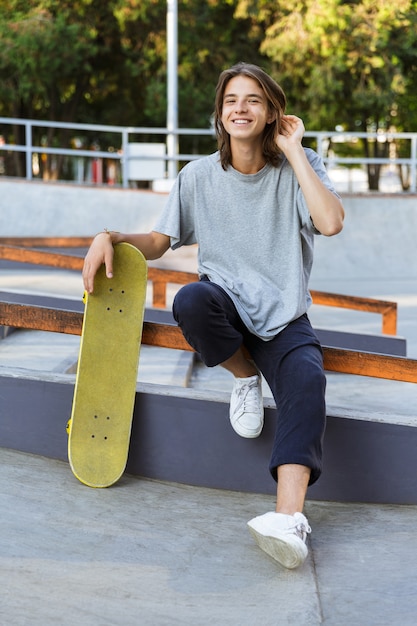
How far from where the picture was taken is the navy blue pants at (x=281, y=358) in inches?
113

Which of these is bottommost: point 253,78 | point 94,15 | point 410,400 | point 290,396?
point 410,400

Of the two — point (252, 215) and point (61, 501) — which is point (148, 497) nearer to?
point (61, 501)

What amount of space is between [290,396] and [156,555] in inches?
27.3

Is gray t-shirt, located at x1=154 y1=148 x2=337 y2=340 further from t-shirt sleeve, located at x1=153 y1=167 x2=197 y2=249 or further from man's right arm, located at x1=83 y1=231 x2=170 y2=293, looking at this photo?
man's right arm, located at x1=83 y1=231 x2=170 y2=293

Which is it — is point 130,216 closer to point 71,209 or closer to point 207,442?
point 71,209

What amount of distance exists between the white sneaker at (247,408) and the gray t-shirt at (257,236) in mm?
221

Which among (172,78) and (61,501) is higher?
(172,78)

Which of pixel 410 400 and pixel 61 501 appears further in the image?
pixel 410 400

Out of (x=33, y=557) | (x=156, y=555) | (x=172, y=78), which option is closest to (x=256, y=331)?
(x=156, y=555)

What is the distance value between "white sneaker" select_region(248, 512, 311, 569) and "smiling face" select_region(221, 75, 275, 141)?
4.57 feet

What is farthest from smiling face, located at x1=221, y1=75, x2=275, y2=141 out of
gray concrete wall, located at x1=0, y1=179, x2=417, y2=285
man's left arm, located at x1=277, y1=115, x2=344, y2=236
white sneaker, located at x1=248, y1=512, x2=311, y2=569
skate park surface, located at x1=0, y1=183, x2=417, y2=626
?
gray concrete wall, located at x1=0, y1=179, x2=417, y2=285

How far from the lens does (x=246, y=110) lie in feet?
10.6

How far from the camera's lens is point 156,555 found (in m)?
2.79

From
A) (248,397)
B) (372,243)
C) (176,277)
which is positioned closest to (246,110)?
(248,397)
